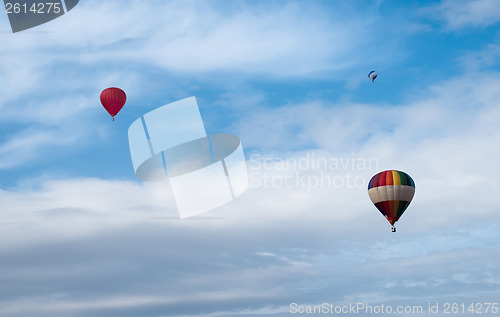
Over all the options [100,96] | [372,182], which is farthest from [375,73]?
[100,96]

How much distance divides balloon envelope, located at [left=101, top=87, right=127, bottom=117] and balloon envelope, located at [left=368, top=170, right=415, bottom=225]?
38.9m

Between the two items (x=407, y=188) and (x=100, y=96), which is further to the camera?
(x=100, y=96)

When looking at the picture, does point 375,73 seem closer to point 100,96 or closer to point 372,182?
point 372,182

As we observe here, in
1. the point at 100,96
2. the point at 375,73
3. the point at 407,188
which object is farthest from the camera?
the point at 375,73

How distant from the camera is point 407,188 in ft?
285

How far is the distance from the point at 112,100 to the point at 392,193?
42636mm

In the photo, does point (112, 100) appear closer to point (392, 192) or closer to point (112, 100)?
point (112, 100)

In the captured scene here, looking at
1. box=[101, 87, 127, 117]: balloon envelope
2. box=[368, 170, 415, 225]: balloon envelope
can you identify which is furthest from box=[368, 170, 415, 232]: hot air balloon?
box=[101, 87, 127, 117]: balloon envelope

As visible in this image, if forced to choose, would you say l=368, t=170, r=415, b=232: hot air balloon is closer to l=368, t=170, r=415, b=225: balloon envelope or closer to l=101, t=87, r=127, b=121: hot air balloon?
l=368, t=170, r=415, b=225: balloon envelope

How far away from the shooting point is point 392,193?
3396 inches

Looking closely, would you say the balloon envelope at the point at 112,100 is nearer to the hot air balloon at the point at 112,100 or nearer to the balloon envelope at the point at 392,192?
the hot air balloon at the point at 112,100

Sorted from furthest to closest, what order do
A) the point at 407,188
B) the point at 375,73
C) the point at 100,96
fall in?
the point at 375,73 → the point at 100,96 → the point at 407,188

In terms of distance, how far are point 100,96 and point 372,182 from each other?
138 feet

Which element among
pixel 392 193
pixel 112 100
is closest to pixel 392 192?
pixel 392 193
